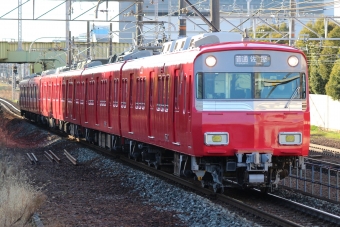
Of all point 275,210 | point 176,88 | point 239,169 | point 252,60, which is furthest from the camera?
point 176,88

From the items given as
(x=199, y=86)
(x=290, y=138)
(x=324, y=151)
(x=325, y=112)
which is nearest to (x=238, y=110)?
(x=199, y=86)

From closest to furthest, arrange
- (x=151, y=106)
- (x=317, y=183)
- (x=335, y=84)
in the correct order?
(x=317, y=183) → (x=151, y=106) → (x=335, y=84)

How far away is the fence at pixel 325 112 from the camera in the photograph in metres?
39.3

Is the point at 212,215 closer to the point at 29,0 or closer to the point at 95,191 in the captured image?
the point at 95,191

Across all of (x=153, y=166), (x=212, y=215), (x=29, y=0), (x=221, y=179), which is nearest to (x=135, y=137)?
(x=153, y=166)

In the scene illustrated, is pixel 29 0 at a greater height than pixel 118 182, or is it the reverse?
pixel 29 0

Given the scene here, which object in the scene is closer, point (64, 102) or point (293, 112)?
point (293, 112)

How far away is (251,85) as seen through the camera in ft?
43.7

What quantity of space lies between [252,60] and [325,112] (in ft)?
91.4

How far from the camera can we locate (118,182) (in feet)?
56.1

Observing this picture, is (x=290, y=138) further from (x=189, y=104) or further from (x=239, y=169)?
(x=189, y=104)

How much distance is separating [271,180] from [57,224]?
428cm

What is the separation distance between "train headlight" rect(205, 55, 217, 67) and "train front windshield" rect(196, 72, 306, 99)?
0.57ft

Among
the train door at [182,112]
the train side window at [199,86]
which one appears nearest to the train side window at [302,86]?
the train side window at [199,86]
